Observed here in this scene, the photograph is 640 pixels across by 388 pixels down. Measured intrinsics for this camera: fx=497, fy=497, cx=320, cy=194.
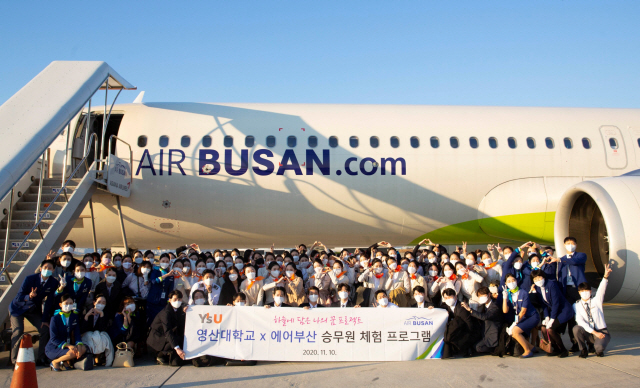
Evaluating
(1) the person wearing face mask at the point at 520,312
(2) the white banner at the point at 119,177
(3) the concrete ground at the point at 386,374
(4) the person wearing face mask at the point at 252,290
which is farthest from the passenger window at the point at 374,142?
(3) the concrete ground at the point at 386,374

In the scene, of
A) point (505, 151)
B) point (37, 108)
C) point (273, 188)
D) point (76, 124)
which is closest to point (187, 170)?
point (273, 188)

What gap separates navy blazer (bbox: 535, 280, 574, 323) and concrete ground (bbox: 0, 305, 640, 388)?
0.63 meters

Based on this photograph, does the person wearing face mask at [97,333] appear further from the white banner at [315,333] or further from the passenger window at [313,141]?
the passenger window at [313,141]

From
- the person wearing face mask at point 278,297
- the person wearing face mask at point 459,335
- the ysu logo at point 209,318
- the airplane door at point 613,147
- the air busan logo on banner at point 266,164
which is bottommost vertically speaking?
the person wearing face mask at point 459,335

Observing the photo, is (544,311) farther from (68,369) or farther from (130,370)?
(68,369)

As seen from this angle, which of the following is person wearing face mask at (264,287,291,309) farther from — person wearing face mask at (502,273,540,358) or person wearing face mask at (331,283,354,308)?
person wearing face mask at (502,273,540,358)

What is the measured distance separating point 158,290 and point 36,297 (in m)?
1.80

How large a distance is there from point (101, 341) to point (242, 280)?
2.76m

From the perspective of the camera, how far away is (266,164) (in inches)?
480

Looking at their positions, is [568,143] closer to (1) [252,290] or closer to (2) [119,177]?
(1) [252,290]

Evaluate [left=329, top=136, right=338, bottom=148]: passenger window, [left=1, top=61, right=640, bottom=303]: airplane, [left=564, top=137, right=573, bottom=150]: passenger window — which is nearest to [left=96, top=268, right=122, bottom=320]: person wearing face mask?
[left=1, top=61, right=640, bottom=303]: airplane

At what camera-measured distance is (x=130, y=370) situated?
704 centimetres

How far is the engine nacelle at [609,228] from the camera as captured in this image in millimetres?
8641

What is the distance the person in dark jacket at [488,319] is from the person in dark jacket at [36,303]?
6.38m
